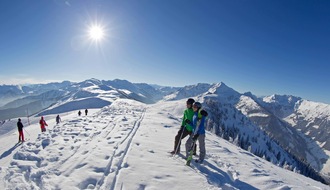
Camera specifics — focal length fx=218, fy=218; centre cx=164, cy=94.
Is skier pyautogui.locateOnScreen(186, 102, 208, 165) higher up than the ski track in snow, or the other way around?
skier pyautogui.locateOnScreen(186, 102, 208, 165)

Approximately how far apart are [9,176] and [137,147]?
6.09m

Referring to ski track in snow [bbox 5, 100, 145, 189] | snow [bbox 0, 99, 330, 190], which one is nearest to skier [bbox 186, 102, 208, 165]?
snow [bbox 0, 99, 330, 190]

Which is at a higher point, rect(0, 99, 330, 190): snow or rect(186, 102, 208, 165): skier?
rect(186, 102, 208, 165): skier

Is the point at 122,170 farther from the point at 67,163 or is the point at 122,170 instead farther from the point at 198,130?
the point at 198,130

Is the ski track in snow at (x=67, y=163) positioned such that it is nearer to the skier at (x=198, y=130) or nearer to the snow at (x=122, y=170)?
the snow at (x=122, y=170)

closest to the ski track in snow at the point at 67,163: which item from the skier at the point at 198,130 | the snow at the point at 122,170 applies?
the snow at the point at 122,170

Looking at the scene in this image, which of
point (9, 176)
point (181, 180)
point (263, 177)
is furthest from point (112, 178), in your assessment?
point (263, 177)

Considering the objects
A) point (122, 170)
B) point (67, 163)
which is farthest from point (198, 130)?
point (67, 163)

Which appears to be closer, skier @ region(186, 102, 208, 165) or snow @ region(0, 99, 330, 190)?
snow @ region(0, 99, 330, 190)

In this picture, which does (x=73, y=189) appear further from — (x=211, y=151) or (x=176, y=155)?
(x=211, y=151)

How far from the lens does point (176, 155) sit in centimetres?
1194

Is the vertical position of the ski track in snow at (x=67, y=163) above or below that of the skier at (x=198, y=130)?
below

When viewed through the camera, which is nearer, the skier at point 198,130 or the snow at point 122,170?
the snow at point 122,170

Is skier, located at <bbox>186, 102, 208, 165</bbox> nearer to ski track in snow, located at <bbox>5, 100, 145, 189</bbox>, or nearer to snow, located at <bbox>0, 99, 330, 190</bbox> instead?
snow, located at <bbox>0, 99, 330, 190</bbox>
